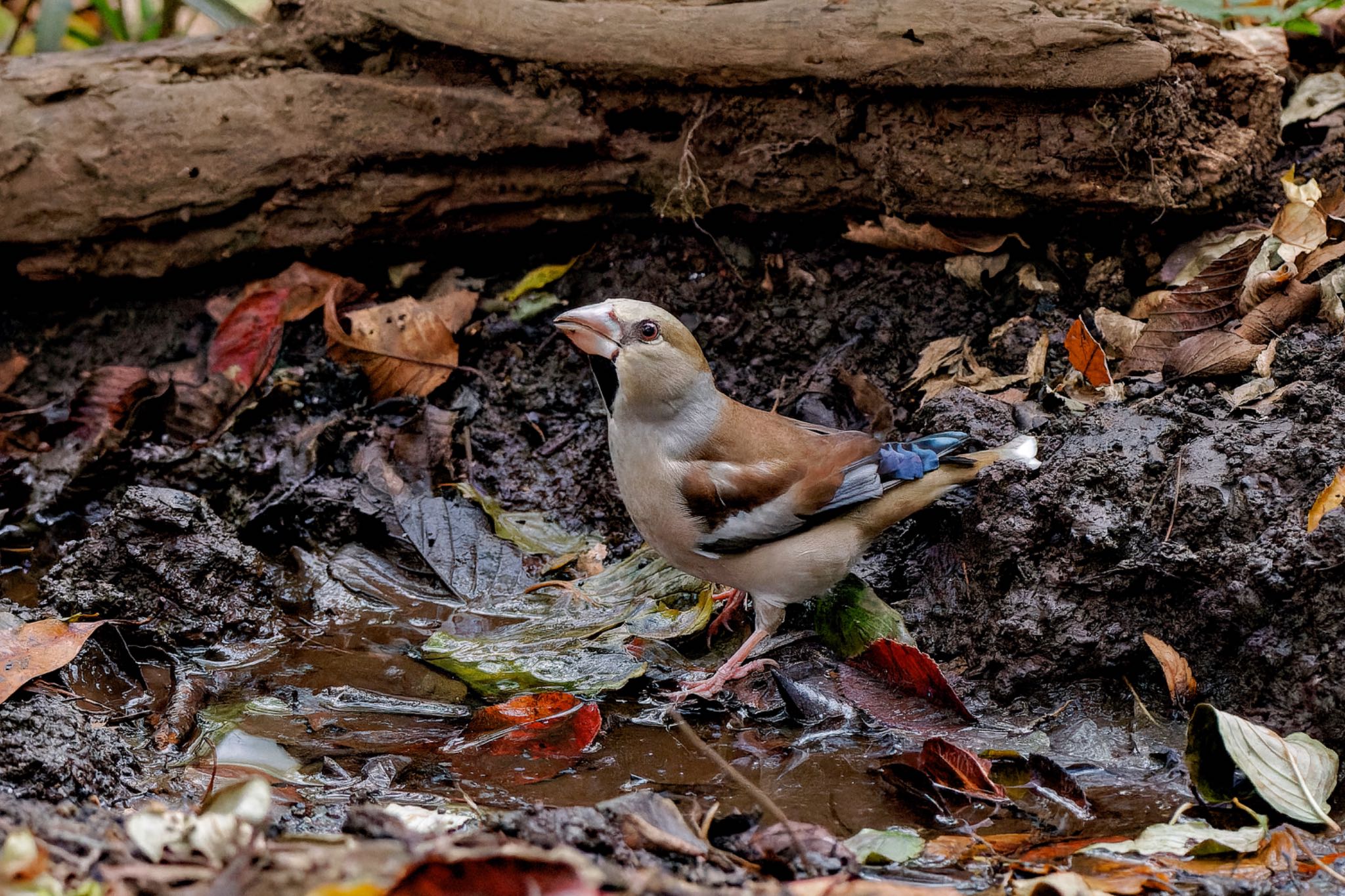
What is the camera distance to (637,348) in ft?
15.3

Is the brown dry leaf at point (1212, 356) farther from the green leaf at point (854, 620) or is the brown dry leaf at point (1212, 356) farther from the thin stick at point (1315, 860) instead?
the thin stick at point (1315, 860)

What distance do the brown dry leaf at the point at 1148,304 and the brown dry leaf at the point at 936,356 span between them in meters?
0.77

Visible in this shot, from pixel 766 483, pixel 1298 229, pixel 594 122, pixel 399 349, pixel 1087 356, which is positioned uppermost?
pixel 594 122

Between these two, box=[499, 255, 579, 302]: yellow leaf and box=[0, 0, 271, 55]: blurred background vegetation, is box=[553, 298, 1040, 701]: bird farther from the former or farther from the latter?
box=[0, 0, 271, 55]: blurred background vegetation

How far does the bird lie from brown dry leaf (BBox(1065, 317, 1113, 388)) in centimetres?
64

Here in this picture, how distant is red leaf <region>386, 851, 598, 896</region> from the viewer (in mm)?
2385

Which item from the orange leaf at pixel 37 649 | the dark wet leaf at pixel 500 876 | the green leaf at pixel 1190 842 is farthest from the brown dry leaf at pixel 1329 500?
the orange leaf at pixel 37 649

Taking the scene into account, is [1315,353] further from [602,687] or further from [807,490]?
[602,687]

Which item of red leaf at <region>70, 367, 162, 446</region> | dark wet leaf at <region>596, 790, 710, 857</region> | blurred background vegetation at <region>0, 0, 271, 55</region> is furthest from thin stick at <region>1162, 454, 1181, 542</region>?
blurred background vegetation at <region>0, 0, 271, 55</region>

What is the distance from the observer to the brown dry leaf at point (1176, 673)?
406 centimetres

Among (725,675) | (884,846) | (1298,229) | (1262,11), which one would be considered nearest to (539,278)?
(725,675)

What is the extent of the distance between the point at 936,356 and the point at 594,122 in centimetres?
208

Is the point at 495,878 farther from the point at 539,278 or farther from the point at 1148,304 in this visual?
the point at 539,278

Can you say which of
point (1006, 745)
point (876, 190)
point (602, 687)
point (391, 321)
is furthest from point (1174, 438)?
point (391, 321)
